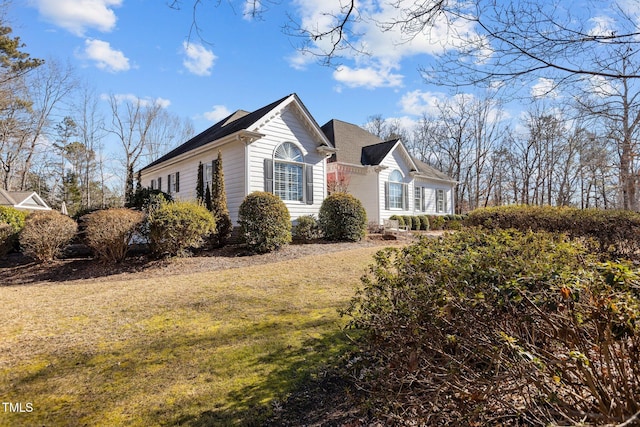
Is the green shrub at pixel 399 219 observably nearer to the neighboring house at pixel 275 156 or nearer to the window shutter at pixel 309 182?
the neighboring house at pixel 275 156

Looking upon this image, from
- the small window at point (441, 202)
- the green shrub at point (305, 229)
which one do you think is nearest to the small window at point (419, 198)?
the small window at point (441, 202)

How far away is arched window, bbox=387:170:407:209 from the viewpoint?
18.7 meters

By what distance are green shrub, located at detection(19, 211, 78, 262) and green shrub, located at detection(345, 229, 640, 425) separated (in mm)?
10371

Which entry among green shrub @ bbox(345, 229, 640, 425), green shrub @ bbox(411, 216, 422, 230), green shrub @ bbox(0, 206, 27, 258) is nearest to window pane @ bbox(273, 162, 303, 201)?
green shrub @ bbox(411, 216, 422, 230)

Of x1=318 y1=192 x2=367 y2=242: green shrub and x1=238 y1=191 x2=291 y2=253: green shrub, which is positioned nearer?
x1=238 y1=191 x2=291 y2=253: green shrub

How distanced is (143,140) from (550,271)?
114 ft

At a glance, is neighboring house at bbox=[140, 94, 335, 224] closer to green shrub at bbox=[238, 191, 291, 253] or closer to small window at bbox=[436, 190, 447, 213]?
green shrub at bbox=[238, 191, 291, 253]

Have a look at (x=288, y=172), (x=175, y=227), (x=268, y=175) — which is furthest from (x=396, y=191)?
(x=175, y=227)

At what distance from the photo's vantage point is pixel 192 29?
331 centimetres

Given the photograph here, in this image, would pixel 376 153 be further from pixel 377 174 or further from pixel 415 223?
pixel 415 223

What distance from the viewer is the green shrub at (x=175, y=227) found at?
348 inches

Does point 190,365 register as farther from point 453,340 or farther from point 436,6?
point 436,6

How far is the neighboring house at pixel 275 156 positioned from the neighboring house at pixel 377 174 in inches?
134

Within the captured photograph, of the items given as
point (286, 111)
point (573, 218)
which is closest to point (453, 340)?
point (573, 218)
